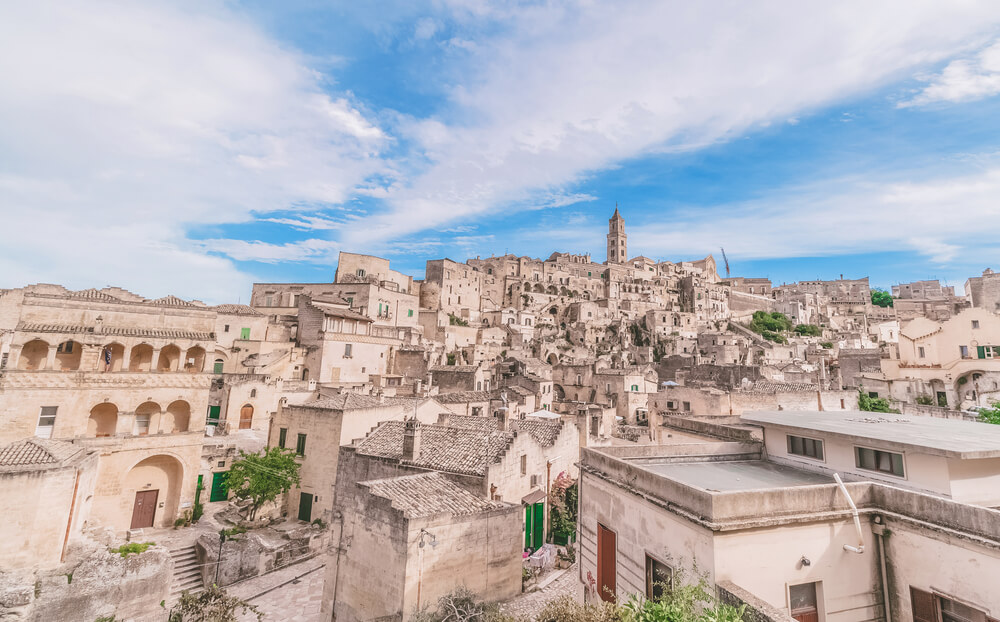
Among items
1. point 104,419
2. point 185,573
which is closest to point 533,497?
point 185,573

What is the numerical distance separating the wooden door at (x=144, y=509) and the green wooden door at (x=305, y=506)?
6789 millimetres

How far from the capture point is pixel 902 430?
9508 millimetres

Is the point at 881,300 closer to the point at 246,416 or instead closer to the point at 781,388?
the point at 781,388

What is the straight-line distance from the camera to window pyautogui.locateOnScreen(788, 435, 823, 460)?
10.3m

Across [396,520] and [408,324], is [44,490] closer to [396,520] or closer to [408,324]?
[396,520]

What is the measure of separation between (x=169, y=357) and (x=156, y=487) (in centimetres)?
661

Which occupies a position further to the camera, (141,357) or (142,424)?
(141,357)

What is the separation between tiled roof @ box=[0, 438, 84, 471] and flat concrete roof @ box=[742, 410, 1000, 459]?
22.1 meters

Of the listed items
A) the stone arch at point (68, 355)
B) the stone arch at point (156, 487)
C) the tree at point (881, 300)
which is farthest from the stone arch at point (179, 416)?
the tree at point (881, 300)

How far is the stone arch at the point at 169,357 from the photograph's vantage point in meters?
23.6

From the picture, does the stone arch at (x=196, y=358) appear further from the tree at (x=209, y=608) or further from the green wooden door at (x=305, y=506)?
the tree at (x=209, y=608)

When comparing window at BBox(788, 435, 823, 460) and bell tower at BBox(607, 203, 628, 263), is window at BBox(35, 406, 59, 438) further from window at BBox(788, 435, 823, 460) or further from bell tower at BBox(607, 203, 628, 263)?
bell tower at BBox(607, 203, 628, 263)

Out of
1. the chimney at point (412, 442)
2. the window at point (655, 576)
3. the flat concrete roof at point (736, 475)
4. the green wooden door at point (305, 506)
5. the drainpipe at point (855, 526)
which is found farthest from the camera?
the green wooden door at point (305, 506)

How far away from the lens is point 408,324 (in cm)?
5916
